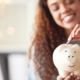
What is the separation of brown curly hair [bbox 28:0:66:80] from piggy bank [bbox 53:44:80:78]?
217mm

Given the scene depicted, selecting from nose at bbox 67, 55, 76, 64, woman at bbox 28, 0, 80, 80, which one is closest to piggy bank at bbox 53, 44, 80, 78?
nose at bbox 67, 55, 76, 64

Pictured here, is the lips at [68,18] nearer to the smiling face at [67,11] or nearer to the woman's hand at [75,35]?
the smiling face at [67,11]

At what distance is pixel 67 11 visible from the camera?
756 millimetres

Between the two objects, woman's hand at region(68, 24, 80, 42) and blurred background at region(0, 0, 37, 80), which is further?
blurred background at region(0, 0, 37, 80)

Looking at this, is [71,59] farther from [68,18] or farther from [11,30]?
[11,30]

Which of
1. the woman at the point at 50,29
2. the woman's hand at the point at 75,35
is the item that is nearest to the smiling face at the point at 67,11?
the woman at the point at 50,29

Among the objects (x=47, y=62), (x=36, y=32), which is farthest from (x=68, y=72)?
(x=36, y=32)

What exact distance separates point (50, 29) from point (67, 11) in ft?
0.55

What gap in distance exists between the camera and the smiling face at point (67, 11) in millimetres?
761

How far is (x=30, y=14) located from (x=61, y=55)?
0.76m

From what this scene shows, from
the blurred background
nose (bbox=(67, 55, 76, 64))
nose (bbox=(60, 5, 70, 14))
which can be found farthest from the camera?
the blurred background

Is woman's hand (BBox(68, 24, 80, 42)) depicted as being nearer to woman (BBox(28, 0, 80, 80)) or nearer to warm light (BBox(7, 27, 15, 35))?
woman (BBox(28, 0, 80, 80))

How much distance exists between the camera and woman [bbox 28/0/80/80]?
77cm

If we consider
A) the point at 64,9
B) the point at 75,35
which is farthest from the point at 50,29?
the point at 75,35
